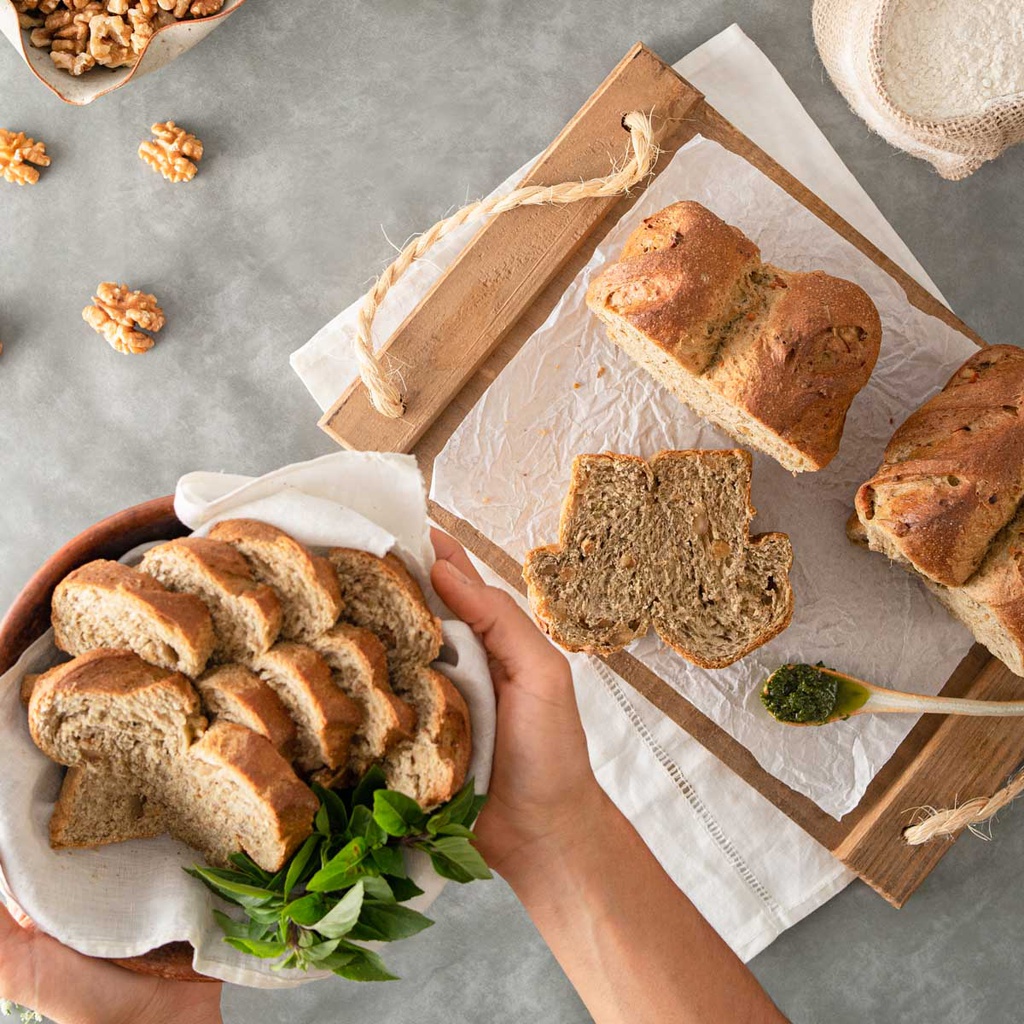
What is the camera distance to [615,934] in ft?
9.75

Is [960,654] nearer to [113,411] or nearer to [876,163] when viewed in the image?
[876,163]

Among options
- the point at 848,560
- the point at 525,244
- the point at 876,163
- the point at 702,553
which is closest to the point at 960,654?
the point at 848,560

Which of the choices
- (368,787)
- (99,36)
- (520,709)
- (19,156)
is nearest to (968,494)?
(520,709)

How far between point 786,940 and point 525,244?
8.99 ft

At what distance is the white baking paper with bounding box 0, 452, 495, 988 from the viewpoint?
2.31m

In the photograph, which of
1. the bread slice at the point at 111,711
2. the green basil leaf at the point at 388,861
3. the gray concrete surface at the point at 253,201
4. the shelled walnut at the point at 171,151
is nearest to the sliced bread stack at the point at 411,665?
the green basil leaf at the point at 388,861

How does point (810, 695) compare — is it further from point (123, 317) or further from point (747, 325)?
point (123, 317)

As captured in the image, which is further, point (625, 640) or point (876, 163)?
point (876, 163)

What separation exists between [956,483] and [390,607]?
1.70 meters

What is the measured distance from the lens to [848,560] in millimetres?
3242

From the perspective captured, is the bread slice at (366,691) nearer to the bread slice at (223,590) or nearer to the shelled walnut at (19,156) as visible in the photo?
the bread slice at (223,590)

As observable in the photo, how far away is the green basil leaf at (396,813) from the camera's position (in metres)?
2.20

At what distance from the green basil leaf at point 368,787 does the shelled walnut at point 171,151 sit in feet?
7.33

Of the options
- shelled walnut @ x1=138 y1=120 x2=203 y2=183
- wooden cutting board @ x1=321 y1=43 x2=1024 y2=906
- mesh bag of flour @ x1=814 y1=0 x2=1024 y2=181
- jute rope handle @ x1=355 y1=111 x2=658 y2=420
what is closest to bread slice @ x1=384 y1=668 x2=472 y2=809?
wooden cutting board @ x1=321 y1=43 x2=1024 y2=906
